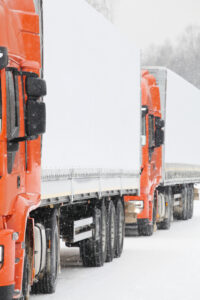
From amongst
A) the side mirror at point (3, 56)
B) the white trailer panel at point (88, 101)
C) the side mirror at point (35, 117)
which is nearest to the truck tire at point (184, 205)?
the white trailer panel at point (88, 101)

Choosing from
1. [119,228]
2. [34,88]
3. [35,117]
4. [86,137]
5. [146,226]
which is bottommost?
[146,226]

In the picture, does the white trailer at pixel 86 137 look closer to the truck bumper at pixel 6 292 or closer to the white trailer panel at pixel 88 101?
the white trailer panel at pixel 88 101

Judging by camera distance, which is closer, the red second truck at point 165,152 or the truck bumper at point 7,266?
the truck bumper at point 7,266

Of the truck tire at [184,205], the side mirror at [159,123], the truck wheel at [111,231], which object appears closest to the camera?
the truck wheel at [111,231]

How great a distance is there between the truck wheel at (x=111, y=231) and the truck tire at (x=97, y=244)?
327 mm

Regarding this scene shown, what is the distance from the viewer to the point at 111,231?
1727 cm

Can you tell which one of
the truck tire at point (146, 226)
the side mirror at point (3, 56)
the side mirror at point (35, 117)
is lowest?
the truck tire at point (146, 226)

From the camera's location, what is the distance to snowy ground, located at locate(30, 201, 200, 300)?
12750 millimetres

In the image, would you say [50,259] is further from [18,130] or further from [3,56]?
[3,56]

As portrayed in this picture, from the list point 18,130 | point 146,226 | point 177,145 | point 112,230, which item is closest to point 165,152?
point 177,145

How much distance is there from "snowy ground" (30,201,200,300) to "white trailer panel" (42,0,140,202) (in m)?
1.37

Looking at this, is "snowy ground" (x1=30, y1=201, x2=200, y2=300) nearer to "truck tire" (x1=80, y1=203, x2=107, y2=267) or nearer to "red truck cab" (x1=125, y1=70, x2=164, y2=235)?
"truck tire" (x1=80, y1=203, x2=107, y2=267)

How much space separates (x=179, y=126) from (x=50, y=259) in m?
16.7

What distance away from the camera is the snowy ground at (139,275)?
12.8 metres
